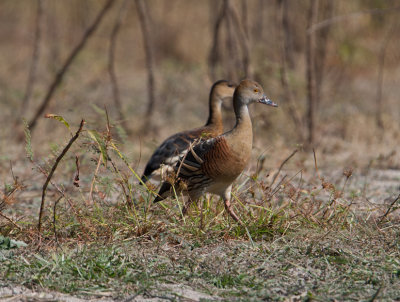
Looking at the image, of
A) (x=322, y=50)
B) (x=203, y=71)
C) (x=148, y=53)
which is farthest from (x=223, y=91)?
(x=203, y=71)

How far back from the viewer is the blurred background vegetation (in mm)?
7312

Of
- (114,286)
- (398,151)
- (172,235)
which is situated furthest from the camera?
(398,151)

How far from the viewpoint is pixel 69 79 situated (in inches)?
381

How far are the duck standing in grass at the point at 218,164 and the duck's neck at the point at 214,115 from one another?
157 cm

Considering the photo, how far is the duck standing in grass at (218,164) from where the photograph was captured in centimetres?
400

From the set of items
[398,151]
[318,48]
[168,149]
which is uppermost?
[318,48]

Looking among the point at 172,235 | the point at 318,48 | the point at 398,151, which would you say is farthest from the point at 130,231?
the point at 318,48

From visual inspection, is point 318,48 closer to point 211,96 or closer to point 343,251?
point 211,96

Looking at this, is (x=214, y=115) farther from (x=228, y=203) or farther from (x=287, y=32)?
(x=287, y=32)

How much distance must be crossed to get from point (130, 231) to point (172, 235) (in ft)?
0.92

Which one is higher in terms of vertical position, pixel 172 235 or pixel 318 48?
pixel 318 48

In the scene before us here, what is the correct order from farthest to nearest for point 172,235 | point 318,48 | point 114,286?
point 318,48
point 172,235
point 114,286

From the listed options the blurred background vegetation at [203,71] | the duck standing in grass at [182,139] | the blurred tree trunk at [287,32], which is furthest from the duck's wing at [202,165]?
the blurred tree trunk at [287,32]

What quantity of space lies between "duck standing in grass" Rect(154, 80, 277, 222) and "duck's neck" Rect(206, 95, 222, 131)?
157 cm
